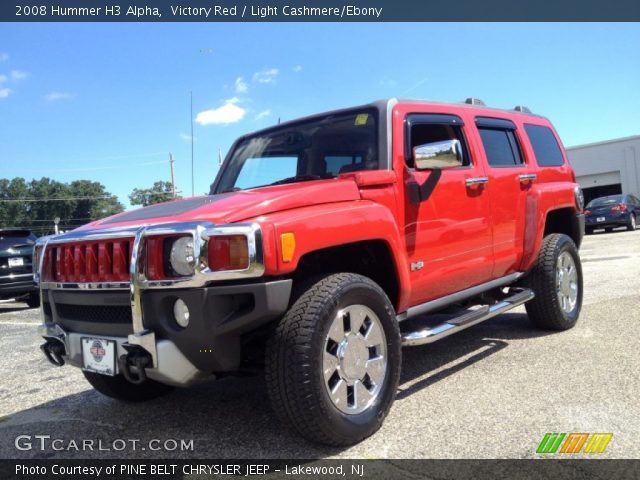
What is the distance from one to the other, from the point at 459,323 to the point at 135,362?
2131 millimetres

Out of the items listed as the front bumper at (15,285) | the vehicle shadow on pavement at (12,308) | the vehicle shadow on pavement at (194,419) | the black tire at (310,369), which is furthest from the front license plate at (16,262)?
the black tire at (310,369)

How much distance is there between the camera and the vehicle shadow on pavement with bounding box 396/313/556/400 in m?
→ 3.91

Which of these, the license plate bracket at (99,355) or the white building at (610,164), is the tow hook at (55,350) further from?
the white building at (610,164)

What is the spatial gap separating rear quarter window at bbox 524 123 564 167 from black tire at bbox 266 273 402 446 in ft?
10.4

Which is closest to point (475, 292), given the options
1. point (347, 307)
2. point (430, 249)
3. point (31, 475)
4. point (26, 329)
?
point (430, 249)

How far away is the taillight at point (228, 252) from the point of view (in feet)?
8.38

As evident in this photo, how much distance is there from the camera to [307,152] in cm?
400

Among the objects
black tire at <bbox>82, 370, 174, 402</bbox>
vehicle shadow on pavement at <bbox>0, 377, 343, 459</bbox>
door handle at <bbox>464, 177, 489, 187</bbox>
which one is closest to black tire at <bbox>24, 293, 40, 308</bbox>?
vehicle shadow on pavement at <bbox>0, 377, 343, 459</bbox>

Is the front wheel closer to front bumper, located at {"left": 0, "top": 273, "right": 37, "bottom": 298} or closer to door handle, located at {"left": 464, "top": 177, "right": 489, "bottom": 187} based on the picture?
front bumper, located at {"left": 0, "top": 273, "right": 37, "bottom": 298}

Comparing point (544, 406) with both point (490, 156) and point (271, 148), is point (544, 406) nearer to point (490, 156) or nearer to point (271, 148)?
point (490, 156)

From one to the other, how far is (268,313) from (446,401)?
148 centimetres

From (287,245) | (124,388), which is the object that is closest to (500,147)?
(287,245)

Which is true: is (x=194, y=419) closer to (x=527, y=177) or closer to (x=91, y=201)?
(x=527, y=177)

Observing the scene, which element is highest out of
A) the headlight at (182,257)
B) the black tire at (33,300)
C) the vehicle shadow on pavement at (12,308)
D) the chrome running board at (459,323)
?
the headlight at (182,257)
